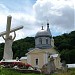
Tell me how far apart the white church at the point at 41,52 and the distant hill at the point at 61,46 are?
425 inches

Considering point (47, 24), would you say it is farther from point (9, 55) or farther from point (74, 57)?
point (9, 55)

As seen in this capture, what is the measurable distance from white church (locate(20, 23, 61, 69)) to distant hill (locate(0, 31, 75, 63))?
10.8m

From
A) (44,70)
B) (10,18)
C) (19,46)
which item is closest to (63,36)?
(19,46)

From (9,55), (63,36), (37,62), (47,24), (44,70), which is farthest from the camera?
(63,36)

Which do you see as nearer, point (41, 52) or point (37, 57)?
point (41, 52)

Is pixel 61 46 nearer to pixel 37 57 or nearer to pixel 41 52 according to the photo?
pixel 37 57

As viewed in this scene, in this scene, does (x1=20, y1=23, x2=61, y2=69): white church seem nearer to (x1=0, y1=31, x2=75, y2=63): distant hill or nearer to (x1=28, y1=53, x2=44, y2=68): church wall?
(x1=28, y1=53, x2=44, y2=68): church wall

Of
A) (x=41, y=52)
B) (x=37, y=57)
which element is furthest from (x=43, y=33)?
(x=37, y=57)

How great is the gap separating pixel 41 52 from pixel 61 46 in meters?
26.7

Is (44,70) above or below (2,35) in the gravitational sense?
below

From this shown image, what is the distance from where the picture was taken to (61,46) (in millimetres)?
89250

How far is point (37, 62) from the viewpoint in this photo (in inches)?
2500

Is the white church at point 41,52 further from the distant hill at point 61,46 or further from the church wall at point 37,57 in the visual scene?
the distant hill at point 61,46

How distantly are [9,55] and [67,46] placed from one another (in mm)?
53754
